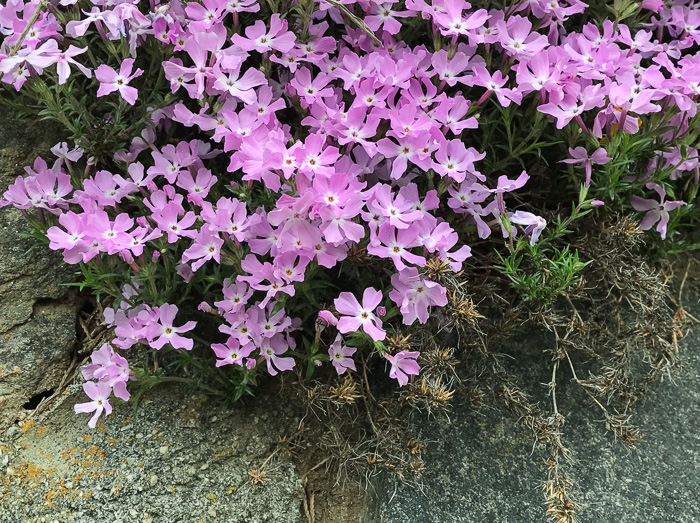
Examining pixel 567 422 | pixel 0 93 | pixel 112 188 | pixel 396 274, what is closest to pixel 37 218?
pixel 112 188

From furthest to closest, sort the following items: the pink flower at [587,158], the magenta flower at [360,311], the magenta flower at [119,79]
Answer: the pink flower at [587,158] < the magenta flower at [119,79] < the magenta flower at [360,311]

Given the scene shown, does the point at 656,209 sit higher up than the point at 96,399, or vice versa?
the point at 656,209

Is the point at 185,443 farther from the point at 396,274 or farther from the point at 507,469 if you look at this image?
the point at 507,469

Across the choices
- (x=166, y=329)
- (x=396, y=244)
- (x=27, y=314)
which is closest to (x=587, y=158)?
(x=396, y=244)

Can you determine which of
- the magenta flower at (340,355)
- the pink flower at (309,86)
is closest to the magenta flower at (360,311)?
the magenta flower at (340,355)

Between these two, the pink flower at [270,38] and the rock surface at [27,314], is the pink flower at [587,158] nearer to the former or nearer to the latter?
the pink flower at [270,38]

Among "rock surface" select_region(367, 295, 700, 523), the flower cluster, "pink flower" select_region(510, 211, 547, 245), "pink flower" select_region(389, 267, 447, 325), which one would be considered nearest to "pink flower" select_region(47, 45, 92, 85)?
the flower cluster

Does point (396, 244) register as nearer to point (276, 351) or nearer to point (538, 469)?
point (276, 351)
